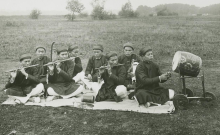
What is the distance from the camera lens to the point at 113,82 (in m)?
6.65

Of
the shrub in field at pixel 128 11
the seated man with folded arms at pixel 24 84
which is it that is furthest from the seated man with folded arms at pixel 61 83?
the shrub in field at pixel 128 11

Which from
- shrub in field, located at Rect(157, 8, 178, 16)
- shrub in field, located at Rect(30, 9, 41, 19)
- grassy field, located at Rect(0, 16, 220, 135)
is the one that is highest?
shrub in field, located at Rect(157, 8, 178, 16)

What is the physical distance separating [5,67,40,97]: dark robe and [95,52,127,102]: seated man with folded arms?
1701 mm

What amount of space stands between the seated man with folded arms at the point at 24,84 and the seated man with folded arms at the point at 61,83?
31 centimetres

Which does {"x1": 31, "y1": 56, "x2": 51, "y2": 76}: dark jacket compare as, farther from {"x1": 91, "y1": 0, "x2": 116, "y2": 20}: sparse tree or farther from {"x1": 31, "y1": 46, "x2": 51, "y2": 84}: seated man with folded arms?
{"x1": 91, "y1": 0, "x2": 116, "y2": 20}: sparse tree

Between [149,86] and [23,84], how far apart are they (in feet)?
10.6

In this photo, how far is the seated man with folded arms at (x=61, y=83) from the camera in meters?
6.63

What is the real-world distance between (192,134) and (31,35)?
1604cm

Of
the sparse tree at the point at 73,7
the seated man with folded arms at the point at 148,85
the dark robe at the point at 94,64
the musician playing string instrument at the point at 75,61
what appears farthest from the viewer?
the sparse tree at the point at 73,7

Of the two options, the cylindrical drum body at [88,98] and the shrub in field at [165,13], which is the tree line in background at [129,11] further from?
the cylindrical drum body at [88,98]

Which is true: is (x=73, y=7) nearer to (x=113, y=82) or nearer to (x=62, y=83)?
(x=62, y=83)

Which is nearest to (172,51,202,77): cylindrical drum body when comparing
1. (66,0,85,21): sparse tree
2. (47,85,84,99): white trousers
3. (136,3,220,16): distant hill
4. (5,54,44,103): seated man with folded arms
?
(47,85,84,99): white trousers

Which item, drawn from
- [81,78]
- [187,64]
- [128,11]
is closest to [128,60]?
[81,78]

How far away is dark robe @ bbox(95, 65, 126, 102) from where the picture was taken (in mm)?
6438
